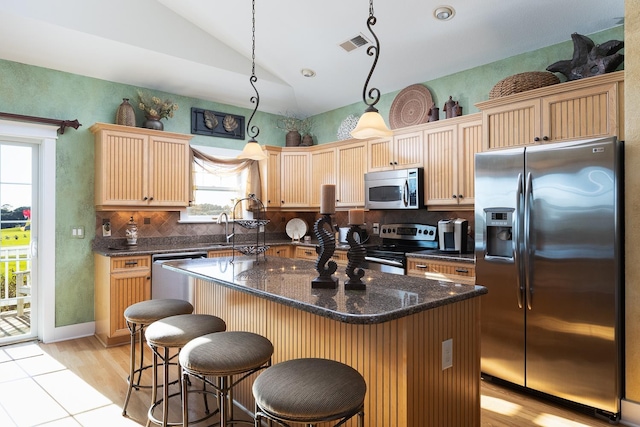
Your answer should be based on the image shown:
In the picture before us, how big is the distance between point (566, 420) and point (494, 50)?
3.11 metres

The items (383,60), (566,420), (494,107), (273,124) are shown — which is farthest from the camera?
(273,124)

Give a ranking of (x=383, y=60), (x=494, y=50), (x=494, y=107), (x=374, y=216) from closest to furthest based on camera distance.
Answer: (x=494, y=107) < (x=494, y=50) < (x=383, y=60) < (x=374, y=216)

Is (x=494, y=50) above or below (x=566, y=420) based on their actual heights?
above

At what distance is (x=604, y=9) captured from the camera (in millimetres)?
3041

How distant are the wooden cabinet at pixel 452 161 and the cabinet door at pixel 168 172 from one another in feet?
8.96

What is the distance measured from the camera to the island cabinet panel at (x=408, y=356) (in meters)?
1.70

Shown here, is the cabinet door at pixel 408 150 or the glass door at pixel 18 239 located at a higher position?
the cabinet door at pixel 408 150

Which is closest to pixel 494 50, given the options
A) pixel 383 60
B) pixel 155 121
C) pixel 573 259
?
pixel 383 60

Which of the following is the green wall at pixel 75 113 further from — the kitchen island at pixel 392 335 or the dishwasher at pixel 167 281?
the kitchen island at pixel 392 335

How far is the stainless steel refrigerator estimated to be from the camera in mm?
2512

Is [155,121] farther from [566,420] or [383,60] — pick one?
[566,420]

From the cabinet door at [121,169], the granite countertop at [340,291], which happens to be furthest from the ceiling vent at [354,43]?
the granite countertop at [340,291]

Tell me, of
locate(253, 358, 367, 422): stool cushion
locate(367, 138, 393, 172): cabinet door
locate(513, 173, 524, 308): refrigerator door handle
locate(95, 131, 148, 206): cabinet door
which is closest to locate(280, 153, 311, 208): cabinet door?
locate(367, 138, 393, 172): cabinet door

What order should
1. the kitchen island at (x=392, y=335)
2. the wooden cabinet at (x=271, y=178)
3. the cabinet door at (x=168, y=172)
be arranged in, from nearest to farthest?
the kitchen island at (x=392, y=335), the cabinet door at (x=168, y=172), the wooden cabinet at (x=271, y=178)
